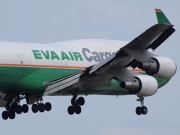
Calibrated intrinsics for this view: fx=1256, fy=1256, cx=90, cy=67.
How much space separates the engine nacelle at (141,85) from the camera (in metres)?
67.8

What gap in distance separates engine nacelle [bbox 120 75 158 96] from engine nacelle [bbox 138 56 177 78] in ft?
3.47

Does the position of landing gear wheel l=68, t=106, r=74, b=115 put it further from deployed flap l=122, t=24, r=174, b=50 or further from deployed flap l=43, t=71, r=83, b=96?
deployed flap l=122, t=24, r=174, b=50

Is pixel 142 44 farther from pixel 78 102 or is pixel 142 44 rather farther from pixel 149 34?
pixel 78 102

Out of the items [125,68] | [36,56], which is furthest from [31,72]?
[125,68]

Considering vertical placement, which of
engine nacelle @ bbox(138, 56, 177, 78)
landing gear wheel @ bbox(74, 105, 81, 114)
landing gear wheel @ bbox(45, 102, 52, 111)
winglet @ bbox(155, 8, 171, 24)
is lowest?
landing gear wheel @ bbox(74, 105, 81, 114)

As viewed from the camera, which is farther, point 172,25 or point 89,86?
point 89,86

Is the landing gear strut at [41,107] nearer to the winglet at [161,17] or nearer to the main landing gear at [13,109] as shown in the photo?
the main landing gear at [13,109]

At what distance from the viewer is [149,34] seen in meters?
66.4

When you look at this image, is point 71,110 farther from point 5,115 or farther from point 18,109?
point 5,115

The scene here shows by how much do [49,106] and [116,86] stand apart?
4.20 meters

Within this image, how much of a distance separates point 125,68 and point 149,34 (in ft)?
10.4

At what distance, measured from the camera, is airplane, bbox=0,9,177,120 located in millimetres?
66938

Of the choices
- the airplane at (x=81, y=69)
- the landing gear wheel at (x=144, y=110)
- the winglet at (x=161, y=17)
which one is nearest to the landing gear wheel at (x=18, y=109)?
the airplane at (x=81, y=69)

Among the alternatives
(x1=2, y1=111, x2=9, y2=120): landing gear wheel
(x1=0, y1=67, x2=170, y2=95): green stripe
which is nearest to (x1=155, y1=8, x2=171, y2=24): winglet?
(x1=0, y1=67, x2=170, y2=95): green stripe
